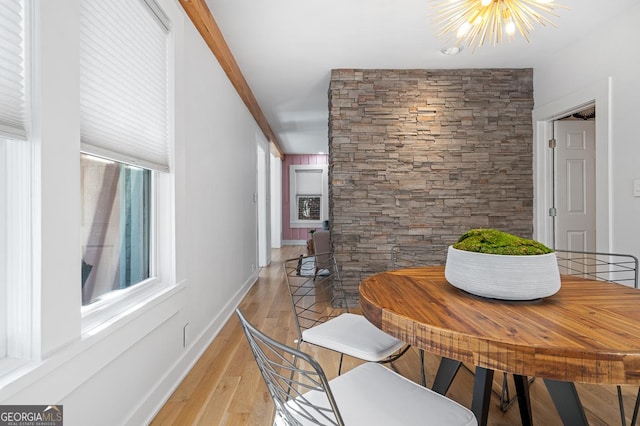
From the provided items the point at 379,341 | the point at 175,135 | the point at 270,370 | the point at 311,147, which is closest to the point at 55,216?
the point at 270,370

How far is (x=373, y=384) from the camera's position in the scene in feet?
3.55

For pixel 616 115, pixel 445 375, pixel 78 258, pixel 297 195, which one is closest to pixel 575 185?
pixel 616 115

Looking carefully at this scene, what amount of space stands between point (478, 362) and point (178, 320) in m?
1.71

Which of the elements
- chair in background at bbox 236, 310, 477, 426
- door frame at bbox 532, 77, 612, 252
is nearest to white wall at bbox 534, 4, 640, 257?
door frame at bbox 532, 77, 612, 252

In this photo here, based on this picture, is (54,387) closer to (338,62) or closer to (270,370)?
(270,370)

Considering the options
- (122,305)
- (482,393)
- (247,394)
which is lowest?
(247,394)

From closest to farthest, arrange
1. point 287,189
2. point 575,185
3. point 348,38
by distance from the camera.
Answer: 1. point 348,38
2. point 575,185
3. point 287,189

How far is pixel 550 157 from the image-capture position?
10.9ft

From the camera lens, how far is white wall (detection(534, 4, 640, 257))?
238 cm

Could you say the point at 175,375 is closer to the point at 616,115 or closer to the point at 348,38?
the point at 348,38

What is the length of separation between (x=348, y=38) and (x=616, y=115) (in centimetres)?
224

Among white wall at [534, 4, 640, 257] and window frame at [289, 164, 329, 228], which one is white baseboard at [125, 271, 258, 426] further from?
window frame at [289, 164, 329, 228]

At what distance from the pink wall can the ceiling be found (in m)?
5.01

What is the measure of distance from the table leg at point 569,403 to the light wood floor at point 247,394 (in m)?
0.48
